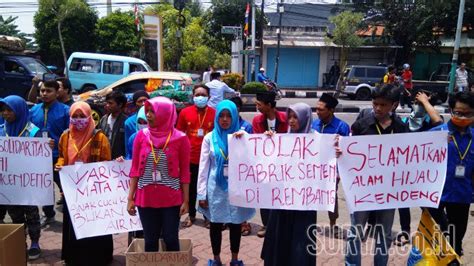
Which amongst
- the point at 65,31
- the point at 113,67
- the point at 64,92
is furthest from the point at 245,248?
the point at 65,31

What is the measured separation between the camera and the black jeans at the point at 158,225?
3152mm

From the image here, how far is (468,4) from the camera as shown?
920 inches

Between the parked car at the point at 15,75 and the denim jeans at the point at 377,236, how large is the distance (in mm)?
13741

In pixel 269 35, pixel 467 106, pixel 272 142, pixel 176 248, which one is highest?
pixel 269 35

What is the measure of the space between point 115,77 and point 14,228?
15.3 m

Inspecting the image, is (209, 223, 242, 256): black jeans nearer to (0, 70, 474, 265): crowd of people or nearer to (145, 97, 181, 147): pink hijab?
(0, 70, 474, 265): crowd of people

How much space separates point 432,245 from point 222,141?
1.82 metres

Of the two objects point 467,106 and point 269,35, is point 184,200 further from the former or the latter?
point 269,35

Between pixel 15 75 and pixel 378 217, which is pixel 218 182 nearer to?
pixel 378 217

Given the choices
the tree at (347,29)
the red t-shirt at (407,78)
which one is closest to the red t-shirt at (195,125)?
the red t-shirt at (407,78)

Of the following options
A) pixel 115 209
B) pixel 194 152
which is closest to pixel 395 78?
pixel 194 152

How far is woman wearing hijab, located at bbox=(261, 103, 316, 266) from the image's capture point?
10.5 feet

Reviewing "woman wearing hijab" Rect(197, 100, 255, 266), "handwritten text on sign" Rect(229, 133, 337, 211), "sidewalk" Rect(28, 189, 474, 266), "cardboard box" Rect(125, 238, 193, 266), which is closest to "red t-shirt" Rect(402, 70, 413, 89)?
"sidewalk" Rect(28, 189, 474, 266)

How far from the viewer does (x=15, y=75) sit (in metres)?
14.5
